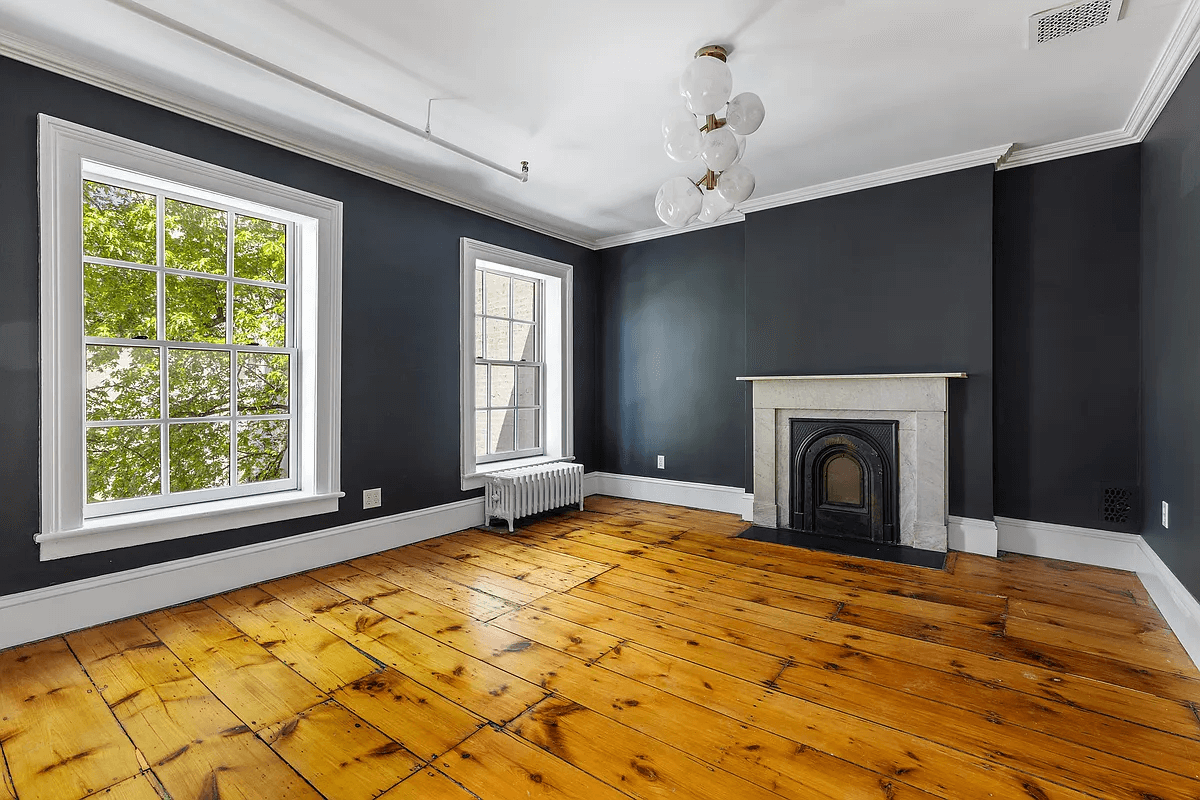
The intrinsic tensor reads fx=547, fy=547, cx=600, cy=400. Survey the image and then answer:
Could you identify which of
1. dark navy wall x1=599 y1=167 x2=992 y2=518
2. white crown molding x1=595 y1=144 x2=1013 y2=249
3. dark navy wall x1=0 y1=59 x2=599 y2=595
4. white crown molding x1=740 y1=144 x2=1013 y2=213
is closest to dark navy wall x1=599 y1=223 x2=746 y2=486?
dark navy wall x1=599 y1=167 x2=992 y2=518

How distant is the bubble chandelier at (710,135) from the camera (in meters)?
2.20

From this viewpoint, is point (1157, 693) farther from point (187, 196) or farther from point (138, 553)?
point (187, 196)

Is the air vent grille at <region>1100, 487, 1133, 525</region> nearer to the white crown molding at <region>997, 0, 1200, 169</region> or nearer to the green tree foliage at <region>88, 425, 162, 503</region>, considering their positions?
the white crown molding at <region>997, 0, 1200, 169</region>

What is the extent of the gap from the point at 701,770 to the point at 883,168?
3.89 metres

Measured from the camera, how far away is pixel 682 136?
7.81 feet

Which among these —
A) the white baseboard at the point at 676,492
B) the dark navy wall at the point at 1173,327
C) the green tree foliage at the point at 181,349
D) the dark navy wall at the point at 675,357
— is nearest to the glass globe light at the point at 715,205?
the dark navy wall at the point at 1173,327

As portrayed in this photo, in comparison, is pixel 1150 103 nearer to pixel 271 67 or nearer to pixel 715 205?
pixel 715 205

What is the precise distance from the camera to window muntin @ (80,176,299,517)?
8.98ft

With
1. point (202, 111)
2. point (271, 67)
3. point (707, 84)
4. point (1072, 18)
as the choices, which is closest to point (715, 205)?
point (707, 84)

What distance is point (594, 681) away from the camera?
2.08m

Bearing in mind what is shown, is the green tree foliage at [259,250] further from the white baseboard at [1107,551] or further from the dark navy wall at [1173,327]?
the white baseboard at [1107,551]

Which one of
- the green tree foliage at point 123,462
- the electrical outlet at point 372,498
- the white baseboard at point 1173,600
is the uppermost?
the green tree foliage at point 123,462

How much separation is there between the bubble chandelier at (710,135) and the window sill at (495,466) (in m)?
2.61

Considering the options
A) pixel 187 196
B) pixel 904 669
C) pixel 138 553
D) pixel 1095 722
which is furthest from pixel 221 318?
pixel 1095 722
